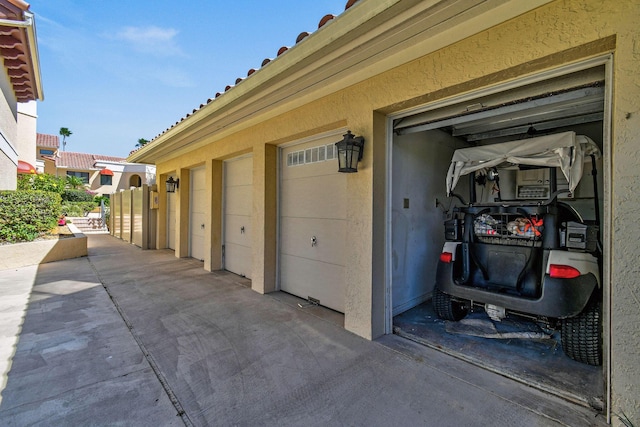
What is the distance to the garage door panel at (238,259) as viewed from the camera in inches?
237

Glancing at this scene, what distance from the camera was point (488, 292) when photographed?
3.08 meters

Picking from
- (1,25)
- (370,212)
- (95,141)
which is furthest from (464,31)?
(95,141)

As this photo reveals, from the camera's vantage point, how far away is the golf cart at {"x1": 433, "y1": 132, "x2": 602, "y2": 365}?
2629mm

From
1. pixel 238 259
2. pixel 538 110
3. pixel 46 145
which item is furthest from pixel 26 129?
pixel 46 145

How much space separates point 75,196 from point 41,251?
18.2m

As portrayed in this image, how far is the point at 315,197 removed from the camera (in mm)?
4496

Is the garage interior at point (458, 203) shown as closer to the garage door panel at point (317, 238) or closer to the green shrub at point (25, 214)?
the garage door panel at point (317, 238)

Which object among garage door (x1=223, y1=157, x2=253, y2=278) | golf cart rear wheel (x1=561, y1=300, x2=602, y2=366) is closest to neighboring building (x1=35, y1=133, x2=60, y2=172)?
garage door (x1=223, y1=157, x2=253, y2=278)

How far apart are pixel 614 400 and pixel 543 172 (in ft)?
10.6

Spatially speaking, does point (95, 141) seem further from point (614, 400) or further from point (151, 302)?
point (614, 400)

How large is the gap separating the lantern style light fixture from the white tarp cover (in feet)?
4.90

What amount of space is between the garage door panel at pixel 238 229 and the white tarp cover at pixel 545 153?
4.30m

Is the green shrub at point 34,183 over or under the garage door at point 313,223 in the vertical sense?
over

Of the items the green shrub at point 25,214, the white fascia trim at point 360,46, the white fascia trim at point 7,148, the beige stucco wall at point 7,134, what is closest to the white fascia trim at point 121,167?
the beige stucco wall at point 7,134
